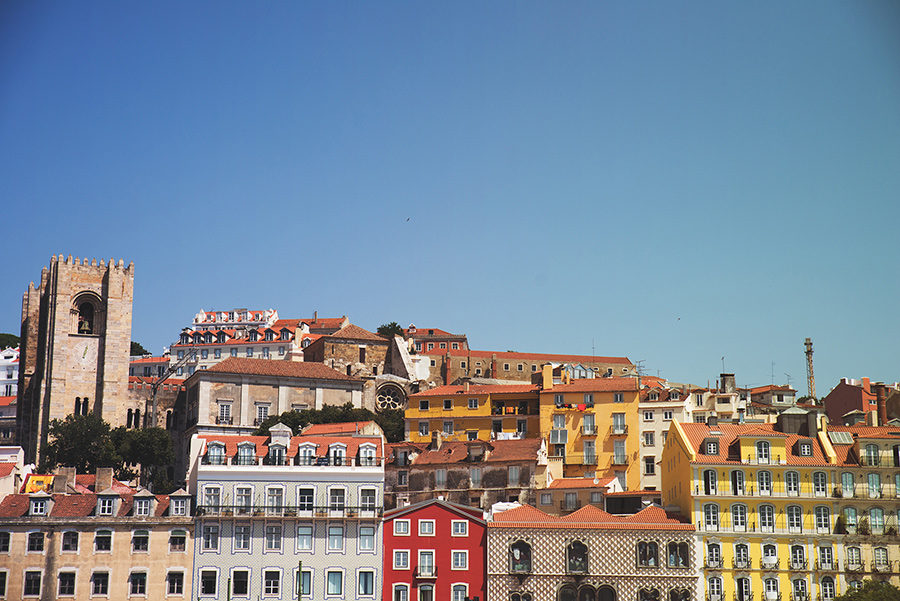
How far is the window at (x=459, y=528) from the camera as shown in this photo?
70.6m

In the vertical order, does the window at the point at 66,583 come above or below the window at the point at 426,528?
below

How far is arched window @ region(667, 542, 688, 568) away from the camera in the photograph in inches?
2721

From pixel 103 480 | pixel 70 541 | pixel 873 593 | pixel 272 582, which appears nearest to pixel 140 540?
pixel 70 541

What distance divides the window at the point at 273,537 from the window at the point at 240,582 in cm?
187

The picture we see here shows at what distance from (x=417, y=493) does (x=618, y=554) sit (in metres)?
19.4

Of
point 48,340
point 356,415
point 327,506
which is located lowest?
point 327,506

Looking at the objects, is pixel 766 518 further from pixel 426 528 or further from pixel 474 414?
pixel 474 414

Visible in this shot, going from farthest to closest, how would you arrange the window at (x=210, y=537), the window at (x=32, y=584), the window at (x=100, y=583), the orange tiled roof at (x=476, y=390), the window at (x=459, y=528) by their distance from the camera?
the orange tiled roof at (x=476, y=390), the window at (x=459, y=528), the window at (x=210, y=537), the window at (x=100, y=583), the window at (x=32, y=584)

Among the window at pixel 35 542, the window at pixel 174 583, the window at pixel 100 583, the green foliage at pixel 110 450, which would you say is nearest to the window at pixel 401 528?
the window at pixel 174 583

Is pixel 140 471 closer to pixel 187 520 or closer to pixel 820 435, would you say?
pixel 187 520

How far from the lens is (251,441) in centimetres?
7325

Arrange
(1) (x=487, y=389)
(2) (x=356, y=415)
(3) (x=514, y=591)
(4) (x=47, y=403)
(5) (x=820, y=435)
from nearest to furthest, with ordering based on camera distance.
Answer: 1. (3) (x=514, y=591)
2. (5) (x=820, y=435)
3. (1) (x=487, y=389)
4. (2) (x=356, y=415)
5. (4) (x=47, y=403)

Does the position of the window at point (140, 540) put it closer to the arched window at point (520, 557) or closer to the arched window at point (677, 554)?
the arched window at point (520, 557)

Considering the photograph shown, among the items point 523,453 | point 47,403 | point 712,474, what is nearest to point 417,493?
point 523,453
